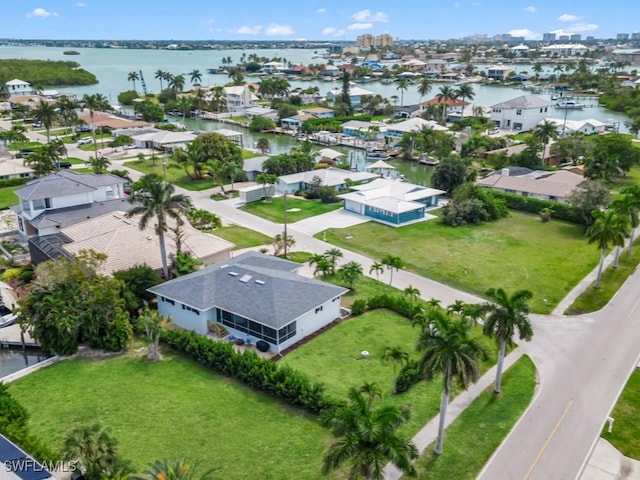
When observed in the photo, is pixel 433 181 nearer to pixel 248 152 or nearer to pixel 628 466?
pixel 248 152

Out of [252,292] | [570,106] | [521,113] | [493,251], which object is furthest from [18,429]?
[570,106]

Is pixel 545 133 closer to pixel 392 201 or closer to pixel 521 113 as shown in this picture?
pixel 521 113

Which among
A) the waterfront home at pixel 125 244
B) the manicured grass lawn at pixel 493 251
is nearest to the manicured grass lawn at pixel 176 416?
the waterfront home at pixel 125 244

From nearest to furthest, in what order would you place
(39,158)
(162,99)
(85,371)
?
(85,371)
(39,158)
(162,99)

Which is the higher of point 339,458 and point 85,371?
point 339,458

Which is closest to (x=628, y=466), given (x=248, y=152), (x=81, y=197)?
(x=81, y=197)

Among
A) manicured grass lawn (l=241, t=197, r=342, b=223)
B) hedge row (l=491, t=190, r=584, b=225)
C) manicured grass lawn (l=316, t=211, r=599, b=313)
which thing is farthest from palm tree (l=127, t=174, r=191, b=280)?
hedge row (l=491, t=190, r=584, b=225)

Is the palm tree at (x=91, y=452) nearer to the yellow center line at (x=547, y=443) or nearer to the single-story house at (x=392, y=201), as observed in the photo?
the yellow center line at (x=547, y=443)
